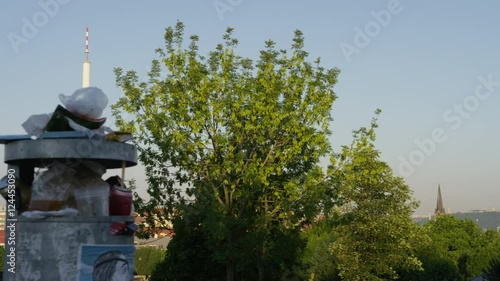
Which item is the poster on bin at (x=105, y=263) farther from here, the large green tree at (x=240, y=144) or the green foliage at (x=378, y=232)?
the green foliage at (x=378, y=232)

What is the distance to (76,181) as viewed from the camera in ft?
29.1

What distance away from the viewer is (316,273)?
54.2 m

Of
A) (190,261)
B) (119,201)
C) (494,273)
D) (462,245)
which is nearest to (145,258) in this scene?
(462,245)

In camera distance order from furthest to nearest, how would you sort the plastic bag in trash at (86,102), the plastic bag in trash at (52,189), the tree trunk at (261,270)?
the tree trunk at (261,270)
the plastic bag in trash at (86,102)
the plastic bag in trash at (52,189)

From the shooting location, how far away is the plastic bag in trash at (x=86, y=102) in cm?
909

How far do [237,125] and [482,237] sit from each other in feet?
185

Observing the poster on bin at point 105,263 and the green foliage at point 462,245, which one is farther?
the green foliage at point 462,245

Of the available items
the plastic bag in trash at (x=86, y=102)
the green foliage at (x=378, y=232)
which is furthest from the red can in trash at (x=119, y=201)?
the green foliage at (x=378, y=232)

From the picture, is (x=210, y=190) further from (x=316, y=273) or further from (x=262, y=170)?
(x=316, y=273)

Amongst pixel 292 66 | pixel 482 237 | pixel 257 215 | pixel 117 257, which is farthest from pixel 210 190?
pixel 482 237

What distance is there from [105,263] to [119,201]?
37.1 inches

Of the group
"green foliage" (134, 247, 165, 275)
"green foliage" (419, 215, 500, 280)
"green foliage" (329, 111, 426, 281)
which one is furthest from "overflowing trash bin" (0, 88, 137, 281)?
"green foliage" (134, 247, 165, 275)

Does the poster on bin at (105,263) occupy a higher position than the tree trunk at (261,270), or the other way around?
the poster on bin at (105,263)

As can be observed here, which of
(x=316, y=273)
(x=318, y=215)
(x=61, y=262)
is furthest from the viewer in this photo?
(x=316, y=273)
